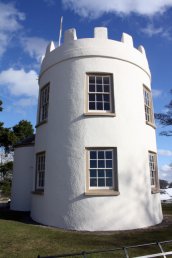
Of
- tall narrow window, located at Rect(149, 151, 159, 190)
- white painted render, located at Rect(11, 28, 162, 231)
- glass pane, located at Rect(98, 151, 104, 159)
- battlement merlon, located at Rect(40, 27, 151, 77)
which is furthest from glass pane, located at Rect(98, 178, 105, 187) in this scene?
battlement merlon, located at Rect(40, 27, 151, 77)

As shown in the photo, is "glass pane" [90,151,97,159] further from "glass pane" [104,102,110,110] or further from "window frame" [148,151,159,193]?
"window frame" [148,151,159,193]

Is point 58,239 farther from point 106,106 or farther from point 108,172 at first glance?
point 106,106

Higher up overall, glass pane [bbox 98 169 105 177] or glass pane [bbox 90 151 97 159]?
glass pane [bbox 90 151 97 159]

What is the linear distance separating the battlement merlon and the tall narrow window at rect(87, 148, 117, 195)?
15.1 feet

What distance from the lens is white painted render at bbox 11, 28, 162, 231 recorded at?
37.0 feet

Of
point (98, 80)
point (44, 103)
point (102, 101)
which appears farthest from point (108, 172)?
point (44, 103)

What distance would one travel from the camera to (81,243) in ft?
29.0

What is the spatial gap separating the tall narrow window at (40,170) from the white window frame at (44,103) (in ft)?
6.20

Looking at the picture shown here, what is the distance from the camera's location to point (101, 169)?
11.4 m

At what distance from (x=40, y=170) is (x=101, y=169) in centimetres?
360

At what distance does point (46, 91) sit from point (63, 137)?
339 cm

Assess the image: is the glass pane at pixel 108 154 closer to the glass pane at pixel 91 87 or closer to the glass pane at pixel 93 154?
the glass pane at pixel 93 154

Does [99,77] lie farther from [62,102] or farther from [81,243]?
A: [81,243]

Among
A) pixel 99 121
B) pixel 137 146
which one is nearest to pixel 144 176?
pixel 137 146
